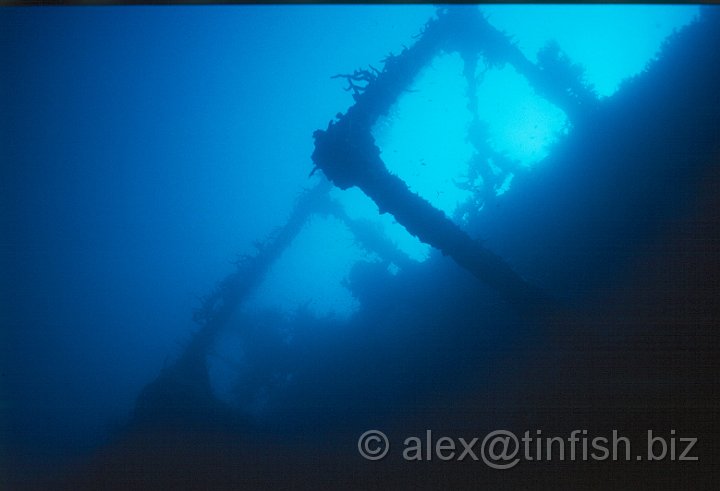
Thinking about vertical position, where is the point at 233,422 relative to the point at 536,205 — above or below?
below

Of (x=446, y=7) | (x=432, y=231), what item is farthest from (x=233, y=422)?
(x=446, y=7)

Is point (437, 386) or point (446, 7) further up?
point (446, 7)

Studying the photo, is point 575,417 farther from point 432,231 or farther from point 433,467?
point 432,231

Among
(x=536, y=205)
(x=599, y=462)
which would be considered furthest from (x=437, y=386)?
(x=536, y=205)

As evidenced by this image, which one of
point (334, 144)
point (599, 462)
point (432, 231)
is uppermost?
point (334, 144)

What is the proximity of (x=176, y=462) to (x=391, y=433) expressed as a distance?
2.48ft

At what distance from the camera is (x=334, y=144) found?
153 cm

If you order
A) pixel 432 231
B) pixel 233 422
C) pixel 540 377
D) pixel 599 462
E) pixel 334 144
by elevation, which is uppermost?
pixel 334 144

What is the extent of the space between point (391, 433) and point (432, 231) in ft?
2.34

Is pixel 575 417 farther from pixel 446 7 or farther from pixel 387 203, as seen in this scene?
pixel 446 7

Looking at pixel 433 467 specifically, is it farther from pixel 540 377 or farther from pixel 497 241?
pixel 497 241

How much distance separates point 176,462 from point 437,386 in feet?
3.11

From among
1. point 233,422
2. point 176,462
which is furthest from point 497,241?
point 176,462

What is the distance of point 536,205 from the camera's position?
152 centimetres
